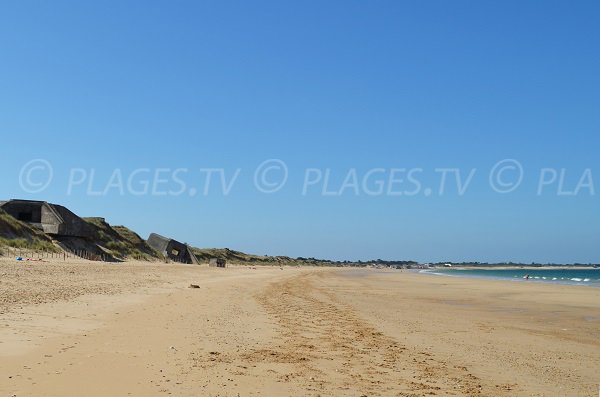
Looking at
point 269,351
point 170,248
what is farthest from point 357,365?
point 170,248

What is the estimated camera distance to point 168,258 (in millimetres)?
68688

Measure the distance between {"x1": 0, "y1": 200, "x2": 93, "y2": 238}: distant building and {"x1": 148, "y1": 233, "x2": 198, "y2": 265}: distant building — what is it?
1922cm

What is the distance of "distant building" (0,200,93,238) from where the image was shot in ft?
160

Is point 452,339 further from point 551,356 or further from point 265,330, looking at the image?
point 265,330

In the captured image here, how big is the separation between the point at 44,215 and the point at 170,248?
931 inches

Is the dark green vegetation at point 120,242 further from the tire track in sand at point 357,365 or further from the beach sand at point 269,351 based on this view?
the tire track in sand at point 357,365

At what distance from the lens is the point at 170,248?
71.8 metres

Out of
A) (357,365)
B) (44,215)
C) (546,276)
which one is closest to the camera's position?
(357,365)

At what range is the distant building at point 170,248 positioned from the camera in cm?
7025

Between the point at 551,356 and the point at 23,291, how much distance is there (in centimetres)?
1457

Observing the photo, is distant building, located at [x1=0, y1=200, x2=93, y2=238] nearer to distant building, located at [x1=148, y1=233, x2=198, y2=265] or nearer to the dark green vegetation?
the dark green vegetation

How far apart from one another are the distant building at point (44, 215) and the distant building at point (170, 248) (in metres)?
19.2

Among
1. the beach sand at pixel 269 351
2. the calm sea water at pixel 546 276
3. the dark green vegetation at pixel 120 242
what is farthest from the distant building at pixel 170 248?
the beach sand at pixel 269 351

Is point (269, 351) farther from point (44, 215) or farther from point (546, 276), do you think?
point (546, 276)
